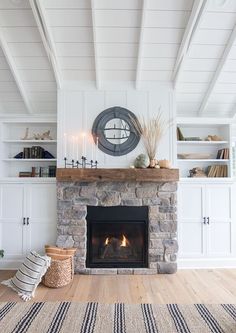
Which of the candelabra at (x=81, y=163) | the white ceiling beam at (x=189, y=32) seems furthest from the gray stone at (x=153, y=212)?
the white ceiling beam at (x=189, y=32)

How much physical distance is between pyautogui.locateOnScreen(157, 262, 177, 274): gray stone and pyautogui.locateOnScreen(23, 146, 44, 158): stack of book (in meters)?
2.43

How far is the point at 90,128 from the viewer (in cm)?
403

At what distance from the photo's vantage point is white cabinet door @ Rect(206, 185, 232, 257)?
4188 millimetres

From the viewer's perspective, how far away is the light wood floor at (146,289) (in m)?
3.10

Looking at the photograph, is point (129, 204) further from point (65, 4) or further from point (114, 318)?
point (65, 4)

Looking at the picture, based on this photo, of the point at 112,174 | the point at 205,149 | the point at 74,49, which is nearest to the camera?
the point at 74,49

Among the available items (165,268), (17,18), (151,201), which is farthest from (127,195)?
(17,18)

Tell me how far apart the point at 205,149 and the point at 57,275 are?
300 centimetres

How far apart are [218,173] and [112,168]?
5.68 feet

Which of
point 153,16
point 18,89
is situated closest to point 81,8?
point 153,16

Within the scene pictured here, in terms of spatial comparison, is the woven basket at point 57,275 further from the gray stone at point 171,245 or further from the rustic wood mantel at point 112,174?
the gray stone at point 171,245

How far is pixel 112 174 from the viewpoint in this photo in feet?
12.4

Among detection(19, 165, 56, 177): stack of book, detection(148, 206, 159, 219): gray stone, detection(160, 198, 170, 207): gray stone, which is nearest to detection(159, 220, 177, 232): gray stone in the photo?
detection(148, 206, 159, 219): gray stone

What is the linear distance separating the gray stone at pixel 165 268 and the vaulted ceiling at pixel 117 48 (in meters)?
2.41
